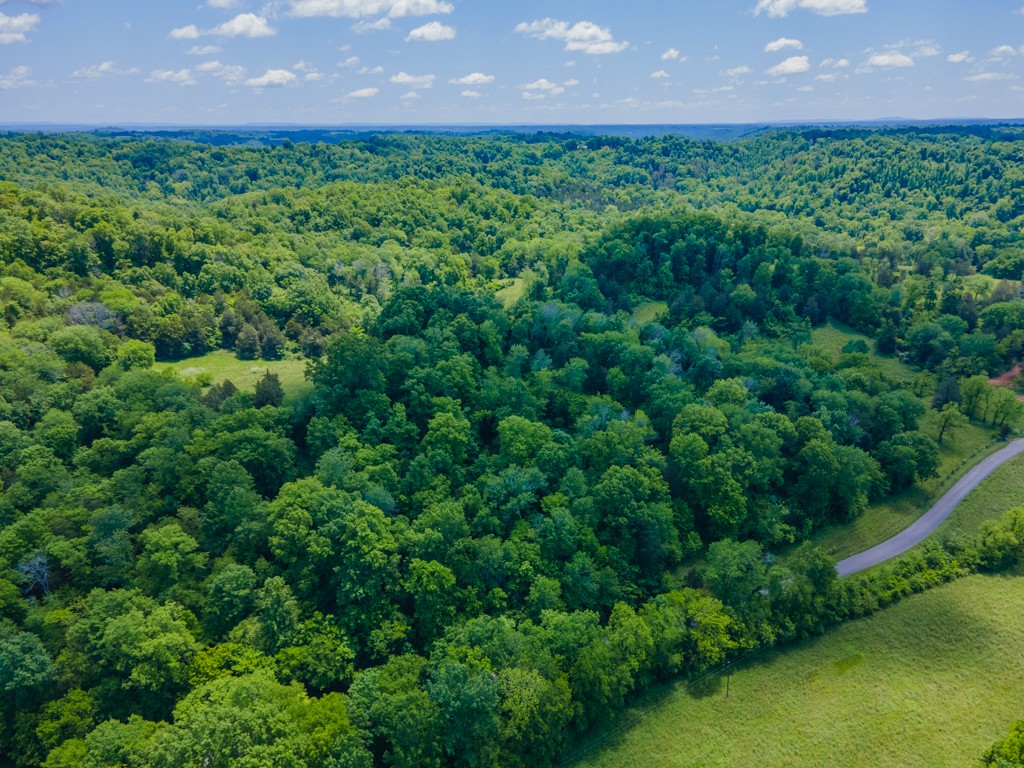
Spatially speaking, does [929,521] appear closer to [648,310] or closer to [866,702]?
[866,702]

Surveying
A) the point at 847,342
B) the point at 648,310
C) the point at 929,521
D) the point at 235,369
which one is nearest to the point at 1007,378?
the point at 847,342

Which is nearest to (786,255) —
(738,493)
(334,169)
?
(738,493)

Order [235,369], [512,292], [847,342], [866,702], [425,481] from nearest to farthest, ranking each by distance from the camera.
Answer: [866,702] → [425,481] → [235,369] → [847,342] → [512,292]

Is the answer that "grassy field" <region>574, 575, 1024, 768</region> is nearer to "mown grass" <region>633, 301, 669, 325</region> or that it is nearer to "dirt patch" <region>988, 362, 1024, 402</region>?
"dirt patch" <region>988, 362, 1024, 402</region>

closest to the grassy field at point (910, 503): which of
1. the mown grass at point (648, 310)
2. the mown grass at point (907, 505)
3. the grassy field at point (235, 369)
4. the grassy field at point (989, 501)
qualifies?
the mown grass at point (907, 505)

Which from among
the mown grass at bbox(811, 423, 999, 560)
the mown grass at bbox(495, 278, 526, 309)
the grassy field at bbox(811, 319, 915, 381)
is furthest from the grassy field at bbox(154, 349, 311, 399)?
the grassy field at bbox(811, 319, 915, 381)

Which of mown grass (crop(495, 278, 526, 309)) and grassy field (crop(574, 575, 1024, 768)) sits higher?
mown grass (crop(495, 278, 526, 309))

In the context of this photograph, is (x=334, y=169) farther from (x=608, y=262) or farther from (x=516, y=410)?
(x=516, y=410)
